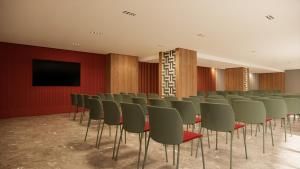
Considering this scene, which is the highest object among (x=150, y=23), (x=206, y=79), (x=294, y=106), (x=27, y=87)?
(x=150, y=23)

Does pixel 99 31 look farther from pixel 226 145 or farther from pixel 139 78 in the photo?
pixel 139 78

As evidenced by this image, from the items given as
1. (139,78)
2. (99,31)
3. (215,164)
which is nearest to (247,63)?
(139,78)

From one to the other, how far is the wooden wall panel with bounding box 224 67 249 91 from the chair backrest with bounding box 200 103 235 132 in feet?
40.0

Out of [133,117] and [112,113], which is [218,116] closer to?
[133,117]

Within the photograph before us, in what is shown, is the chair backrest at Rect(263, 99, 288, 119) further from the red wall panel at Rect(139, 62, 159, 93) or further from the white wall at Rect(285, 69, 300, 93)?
the white wall at Rect(285, 69, 300, 93)

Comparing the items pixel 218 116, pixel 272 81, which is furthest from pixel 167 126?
pixel 272 81

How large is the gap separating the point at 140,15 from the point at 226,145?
3292 mm

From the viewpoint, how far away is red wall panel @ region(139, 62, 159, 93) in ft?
36.9

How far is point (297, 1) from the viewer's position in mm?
3559

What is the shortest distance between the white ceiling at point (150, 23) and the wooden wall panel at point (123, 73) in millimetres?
1868

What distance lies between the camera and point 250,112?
3.13 metres

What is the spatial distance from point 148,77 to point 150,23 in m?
6.83

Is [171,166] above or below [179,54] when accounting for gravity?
below

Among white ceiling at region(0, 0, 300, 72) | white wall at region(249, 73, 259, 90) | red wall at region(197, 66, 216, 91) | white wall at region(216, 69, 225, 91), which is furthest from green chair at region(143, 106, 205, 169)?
white wall at region(249, 73, 259, 90)
